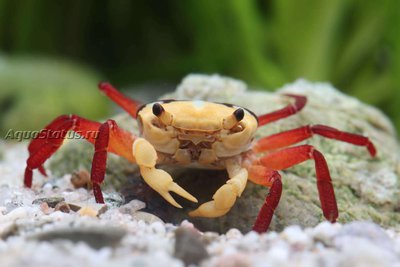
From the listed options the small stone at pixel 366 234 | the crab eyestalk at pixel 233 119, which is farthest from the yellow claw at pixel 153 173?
the small stone at pixel 366 234

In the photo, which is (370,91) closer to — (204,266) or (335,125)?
(335,125)

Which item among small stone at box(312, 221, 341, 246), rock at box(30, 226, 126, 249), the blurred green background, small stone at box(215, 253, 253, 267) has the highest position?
Answer: small stone at box(215, 253, 253, 267)

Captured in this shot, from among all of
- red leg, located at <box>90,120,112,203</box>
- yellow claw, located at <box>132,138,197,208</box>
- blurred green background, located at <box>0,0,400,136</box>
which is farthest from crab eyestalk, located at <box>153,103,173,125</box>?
blurred green background, located at <box>0,0,400,136</box>

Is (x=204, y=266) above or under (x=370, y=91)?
above

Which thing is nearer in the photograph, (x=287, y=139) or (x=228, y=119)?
(x=228, y=119)

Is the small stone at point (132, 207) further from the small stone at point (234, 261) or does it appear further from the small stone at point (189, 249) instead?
the small stone at point (234, 261)

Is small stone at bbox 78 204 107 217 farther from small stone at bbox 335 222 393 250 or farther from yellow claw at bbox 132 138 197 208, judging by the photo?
small stone at bbox 335 222 393 250

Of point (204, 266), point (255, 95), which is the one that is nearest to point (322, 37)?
point (255, 95)
